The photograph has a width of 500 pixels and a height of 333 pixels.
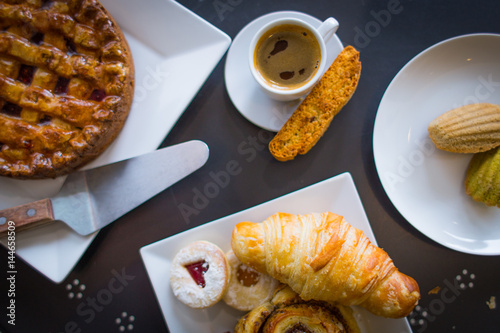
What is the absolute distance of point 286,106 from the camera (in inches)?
59.1

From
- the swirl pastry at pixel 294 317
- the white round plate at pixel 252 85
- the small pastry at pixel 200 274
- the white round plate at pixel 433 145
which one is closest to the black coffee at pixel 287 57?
the white round plate at pixel 252 85

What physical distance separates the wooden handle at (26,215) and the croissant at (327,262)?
827mm

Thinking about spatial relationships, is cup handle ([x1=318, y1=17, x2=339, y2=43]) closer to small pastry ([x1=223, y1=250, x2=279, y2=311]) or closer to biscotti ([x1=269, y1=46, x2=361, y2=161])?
biscotti ([x1=269, y1=46, x2=361, y2=161])

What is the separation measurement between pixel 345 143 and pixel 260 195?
493 mm

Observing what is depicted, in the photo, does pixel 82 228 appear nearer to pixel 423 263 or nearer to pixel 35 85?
pixel 35 85

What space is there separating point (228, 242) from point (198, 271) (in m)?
0.18

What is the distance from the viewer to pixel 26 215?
1.37 m

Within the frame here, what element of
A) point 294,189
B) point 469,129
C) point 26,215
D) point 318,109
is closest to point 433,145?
point 469,129

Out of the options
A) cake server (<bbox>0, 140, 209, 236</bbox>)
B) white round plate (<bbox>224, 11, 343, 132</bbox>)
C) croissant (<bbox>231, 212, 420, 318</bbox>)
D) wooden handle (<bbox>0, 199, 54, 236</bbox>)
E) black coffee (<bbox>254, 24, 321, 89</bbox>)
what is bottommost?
wooden handle (<bbox>0, 199, 54, 236</bbox>)

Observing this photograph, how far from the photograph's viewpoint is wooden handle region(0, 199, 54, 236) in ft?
4.45

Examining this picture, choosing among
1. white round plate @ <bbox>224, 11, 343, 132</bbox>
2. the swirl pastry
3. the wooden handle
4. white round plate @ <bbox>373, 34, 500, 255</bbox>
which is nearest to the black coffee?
white round plate @ <bbox>224, 11, 343, 132</bbox>

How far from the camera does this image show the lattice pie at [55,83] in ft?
4.30

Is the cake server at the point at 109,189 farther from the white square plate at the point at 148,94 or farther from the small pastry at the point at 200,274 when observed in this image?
the small pastry at the point at 200,274

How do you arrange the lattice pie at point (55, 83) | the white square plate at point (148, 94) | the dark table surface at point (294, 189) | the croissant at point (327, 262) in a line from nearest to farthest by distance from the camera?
1. the croissant at point (327, 262)
2. the lattice pie at point (55, 83)
3. the white square plate at point (148, 94)
4. the dark table surface at point (294, 189)
